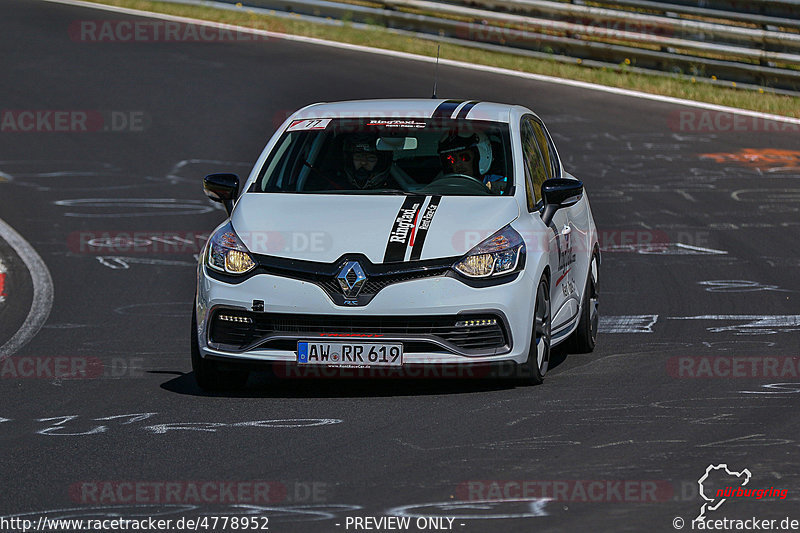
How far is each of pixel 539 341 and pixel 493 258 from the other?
0.64m

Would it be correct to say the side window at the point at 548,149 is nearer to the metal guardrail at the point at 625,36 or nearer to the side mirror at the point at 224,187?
the side mirror at the point at 224,187

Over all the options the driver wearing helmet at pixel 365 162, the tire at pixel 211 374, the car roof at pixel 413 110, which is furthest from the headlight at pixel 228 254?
the car roof at pixel 413 110

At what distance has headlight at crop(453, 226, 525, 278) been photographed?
27.9 ft

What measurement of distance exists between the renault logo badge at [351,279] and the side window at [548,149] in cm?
254

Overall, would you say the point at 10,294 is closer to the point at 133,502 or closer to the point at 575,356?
the point at 575,356

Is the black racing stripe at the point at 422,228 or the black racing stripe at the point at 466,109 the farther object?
the black racing stripe at the point at 466,109

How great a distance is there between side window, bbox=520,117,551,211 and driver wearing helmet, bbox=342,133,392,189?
0.87 m

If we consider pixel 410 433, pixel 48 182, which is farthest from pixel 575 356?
pixel 48 182

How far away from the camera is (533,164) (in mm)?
9938

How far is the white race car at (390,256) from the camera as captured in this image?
330 inches

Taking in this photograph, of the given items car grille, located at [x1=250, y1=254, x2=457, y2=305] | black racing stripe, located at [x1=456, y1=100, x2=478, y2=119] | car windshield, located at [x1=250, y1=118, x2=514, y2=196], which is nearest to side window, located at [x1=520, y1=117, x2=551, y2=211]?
car windshield, located at [x1=250, y1=118, x2=514, y2=196]

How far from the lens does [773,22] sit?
21000 mm

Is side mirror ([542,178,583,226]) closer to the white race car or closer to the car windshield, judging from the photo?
the white race car

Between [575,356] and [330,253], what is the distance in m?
2.44
